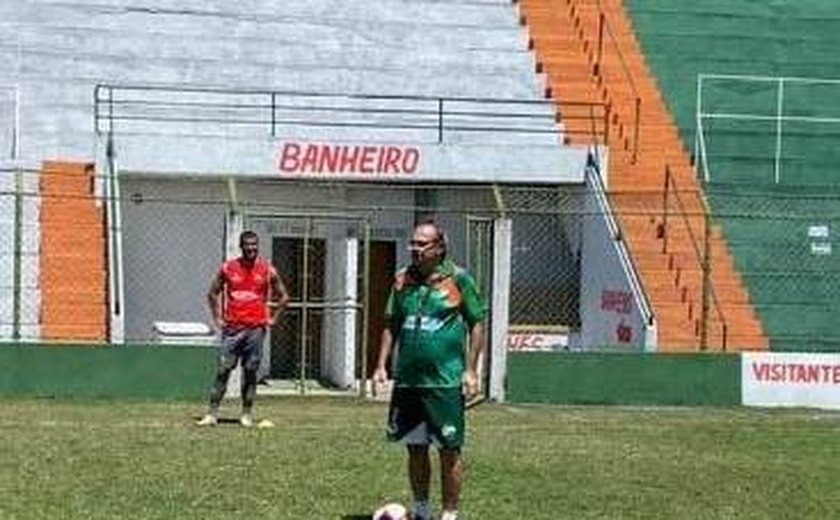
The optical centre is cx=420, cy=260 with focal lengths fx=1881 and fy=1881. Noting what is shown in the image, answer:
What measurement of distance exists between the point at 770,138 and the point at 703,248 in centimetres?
514

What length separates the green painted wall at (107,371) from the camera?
73.7 feet

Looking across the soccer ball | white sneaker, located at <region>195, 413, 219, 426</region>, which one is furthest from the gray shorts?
the soccer ball

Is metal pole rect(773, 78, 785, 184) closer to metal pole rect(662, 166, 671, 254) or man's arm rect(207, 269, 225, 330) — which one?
metal pole rect(662, 166, 671, 254)

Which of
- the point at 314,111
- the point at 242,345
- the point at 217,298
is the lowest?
the point at 242,345

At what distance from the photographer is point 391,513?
445 inches

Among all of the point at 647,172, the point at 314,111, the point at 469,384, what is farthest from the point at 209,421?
the point at 647,172

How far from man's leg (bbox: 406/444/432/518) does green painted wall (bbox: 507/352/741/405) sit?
12.2 metres

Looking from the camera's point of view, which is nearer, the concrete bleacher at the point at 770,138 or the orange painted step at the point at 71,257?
the orange painted step at the point at 71,257

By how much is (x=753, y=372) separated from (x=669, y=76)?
1013 cm

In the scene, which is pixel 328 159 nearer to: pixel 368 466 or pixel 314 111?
pixel 314 111

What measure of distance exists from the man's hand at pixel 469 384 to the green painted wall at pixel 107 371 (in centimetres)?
1130

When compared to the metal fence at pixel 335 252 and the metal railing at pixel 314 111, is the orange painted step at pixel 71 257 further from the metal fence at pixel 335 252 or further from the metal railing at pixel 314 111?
the metal railing at pixel 314 111

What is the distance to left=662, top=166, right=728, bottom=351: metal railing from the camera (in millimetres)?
25562

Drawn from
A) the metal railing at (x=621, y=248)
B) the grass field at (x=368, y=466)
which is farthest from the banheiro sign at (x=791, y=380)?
the grass field at (x=368, y=466)
